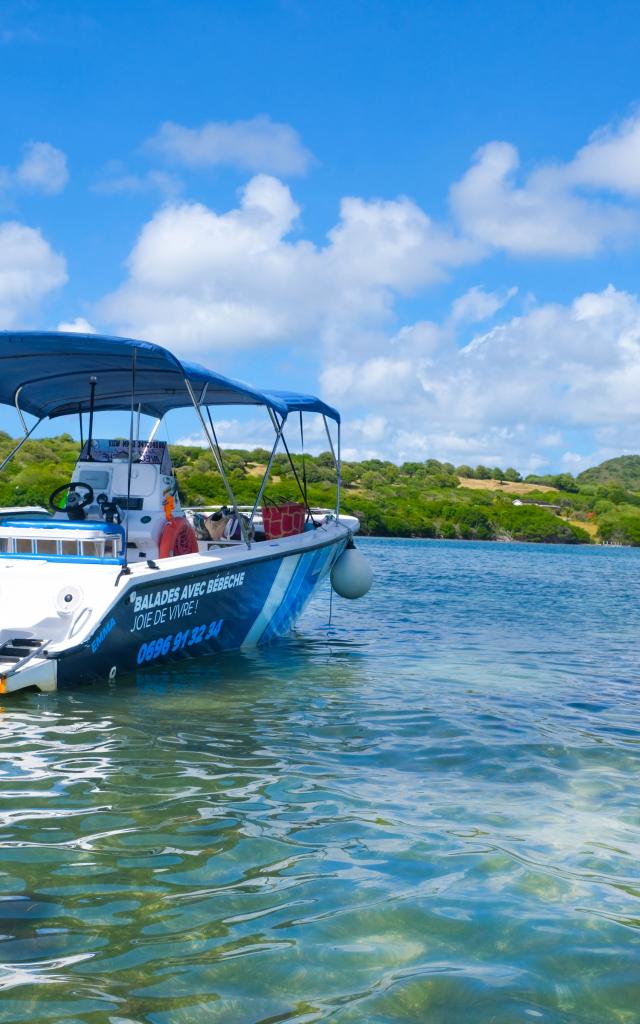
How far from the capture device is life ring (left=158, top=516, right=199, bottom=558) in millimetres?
9680

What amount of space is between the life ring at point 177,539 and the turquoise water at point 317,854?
158 cm

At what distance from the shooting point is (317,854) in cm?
428

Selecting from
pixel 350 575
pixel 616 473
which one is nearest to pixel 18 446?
pixel 350 575

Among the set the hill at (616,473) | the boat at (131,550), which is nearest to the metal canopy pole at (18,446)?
the boat at (131,550)

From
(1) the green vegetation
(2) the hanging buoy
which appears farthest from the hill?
(2) the hanging buoy

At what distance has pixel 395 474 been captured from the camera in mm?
97438

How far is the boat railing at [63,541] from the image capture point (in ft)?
26.5

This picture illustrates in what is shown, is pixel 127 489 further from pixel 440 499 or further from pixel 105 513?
pixel 440 499

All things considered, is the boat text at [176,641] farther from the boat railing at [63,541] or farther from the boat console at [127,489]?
the boat console at [127,489]

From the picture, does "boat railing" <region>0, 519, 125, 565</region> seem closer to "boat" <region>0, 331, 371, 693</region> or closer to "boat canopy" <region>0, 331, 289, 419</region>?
"boat" <region>0, 331, 371, 693</region>

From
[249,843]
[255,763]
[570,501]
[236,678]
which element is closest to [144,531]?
[236,678]

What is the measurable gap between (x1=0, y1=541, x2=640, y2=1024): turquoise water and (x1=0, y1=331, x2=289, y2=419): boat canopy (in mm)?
3048

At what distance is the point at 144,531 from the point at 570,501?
87326 mm

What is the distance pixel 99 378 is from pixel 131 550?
216 centimetres
